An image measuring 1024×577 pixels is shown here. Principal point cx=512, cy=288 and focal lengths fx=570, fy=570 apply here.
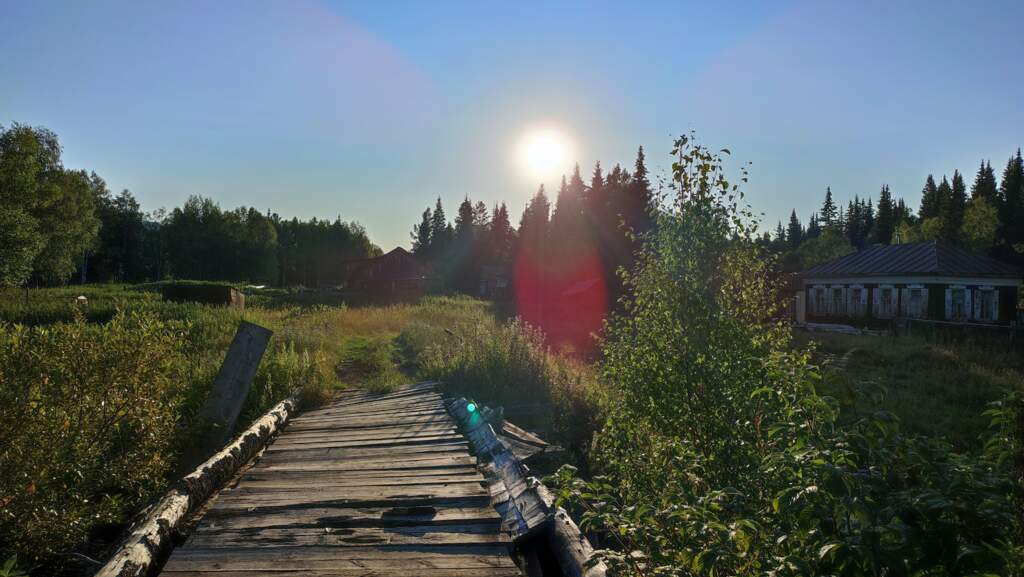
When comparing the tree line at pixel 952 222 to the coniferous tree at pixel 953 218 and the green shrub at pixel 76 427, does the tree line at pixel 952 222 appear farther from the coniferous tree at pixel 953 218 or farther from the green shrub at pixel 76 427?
the green shrub at pixel 76 427

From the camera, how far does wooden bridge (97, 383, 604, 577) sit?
340 cm

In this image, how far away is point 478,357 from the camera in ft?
38.7

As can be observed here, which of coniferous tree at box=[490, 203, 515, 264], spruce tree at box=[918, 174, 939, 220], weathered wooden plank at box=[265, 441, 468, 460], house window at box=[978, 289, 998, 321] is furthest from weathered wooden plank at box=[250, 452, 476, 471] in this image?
spruce tree at box=[918, 174, 939, 220]

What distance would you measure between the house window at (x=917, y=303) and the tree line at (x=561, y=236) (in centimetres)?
1474

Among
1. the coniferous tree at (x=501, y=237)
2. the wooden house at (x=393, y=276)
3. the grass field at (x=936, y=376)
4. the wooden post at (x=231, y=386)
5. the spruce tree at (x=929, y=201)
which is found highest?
the spruce tree at (x=929, y=201)

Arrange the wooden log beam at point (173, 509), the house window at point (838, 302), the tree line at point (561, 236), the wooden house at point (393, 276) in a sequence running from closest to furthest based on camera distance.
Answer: the wooden log beam at point (173, 509) → the house window at point (838, 302) → the tree line at point (561, 236) → the wooden house at point (393, 276)

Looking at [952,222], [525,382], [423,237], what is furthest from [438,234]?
[525,382]

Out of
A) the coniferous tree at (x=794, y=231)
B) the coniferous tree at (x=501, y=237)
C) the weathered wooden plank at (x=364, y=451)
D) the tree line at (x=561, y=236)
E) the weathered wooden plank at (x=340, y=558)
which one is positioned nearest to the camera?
the weathered wooden plank at (x=340, y=558)

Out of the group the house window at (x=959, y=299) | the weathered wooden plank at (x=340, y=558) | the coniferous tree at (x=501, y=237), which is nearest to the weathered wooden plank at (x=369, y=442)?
the weathered wooden plank at (x=340, y=558)

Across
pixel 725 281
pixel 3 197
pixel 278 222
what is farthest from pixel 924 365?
pixel 278 222

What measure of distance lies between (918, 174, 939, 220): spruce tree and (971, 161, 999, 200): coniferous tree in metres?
4.90

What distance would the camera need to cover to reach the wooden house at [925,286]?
98.0ft

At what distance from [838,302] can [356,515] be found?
126ft

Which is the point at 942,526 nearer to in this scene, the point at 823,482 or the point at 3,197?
the point at 823,482
